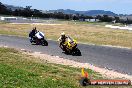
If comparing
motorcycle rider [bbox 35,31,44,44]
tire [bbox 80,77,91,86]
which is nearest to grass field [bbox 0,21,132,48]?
motorcycle rider [bbox 35,31,44,44]

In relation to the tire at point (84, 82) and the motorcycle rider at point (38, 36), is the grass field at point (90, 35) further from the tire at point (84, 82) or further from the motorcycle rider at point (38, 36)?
the tire at point (84, 82)

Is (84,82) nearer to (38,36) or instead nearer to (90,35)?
(38,36)

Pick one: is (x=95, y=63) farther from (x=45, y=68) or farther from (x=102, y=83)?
(x=102, y=83)

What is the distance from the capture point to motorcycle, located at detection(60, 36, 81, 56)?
25.8 meters

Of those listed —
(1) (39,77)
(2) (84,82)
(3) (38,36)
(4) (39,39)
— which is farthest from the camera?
(3) (38,36)

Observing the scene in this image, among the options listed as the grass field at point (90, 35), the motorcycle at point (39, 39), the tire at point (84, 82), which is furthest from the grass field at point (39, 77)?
the grass field at point (90, 35)

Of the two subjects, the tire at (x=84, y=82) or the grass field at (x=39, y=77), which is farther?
the tire at (x=84, y=82)

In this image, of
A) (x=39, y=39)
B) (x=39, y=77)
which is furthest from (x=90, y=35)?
(x=39, y=77)

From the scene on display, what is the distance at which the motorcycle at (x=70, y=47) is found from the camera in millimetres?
25766

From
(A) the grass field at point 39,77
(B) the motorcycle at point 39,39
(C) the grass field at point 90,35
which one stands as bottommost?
(C) the grass field at point 90,35

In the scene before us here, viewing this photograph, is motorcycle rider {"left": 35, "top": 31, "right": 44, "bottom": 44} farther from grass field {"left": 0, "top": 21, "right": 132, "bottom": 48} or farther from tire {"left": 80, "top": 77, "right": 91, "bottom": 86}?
tire {"left": 80, "top": 77, "right": 91, "bottom": 86}

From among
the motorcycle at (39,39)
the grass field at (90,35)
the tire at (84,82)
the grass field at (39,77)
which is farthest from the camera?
the grass field at (90,35)

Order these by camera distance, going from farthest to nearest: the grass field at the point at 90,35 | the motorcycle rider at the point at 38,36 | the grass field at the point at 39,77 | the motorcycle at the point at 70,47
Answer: the grass field at the point at 90,35
the motorcycle rider at the point at 38,36
the motorcycle at the point at 70,47
the grass field at the point at 39,77

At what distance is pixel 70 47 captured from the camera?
26.1m
